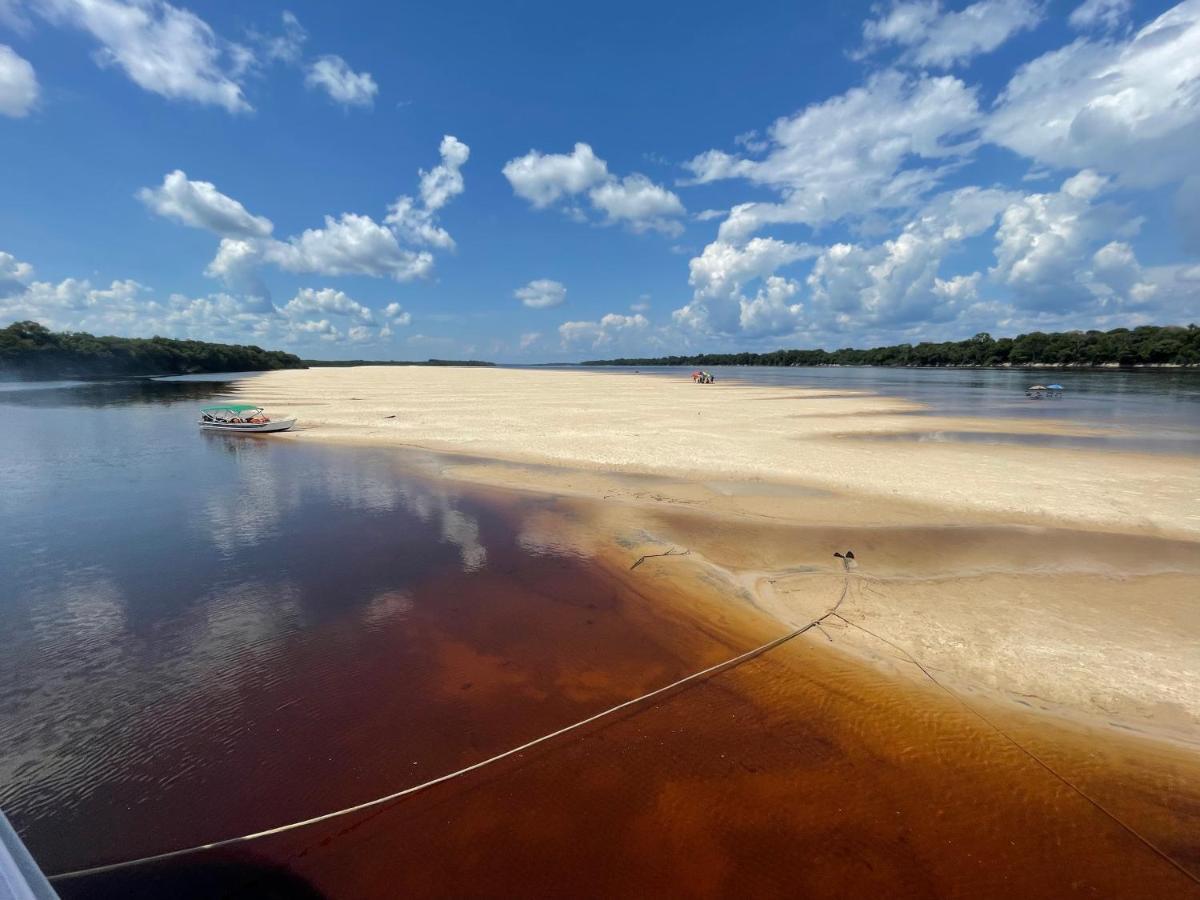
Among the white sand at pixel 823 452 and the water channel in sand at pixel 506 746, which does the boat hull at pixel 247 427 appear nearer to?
the white sand at pixel 823 452

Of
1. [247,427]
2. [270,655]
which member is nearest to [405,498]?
[270,655]

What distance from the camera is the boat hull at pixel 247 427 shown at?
2972 cm

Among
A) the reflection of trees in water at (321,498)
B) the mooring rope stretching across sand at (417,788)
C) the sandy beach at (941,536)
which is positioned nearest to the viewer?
the mooring rope stretching across sand at (417,788)

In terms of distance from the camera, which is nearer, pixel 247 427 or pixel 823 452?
pixel 823 452

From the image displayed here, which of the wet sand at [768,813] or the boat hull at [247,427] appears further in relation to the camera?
the boat hull at [247,427]

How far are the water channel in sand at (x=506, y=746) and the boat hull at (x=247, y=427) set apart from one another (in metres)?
20.5

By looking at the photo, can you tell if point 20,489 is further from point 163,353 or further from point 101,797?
point 163,353

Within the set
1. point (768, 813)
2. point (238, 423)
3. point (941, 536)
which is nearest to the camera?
point (768, 813)

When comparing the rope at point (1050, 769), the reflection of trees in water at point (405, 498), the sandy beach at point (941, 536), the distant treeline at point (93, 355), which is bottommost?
the rope at point (1050, 769)

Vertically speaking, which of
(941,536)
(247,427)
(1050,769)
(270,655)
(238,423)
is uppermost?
(238,423)

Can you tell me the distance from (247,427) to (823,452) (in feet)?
104

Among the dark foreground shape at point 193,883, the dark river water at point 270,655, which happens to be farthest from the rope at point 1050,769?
the dark foreground shape at point 193,883

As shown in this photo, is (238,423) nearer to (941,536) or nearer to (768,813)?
(768,813)

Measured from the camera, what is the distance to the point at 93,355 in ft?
310
